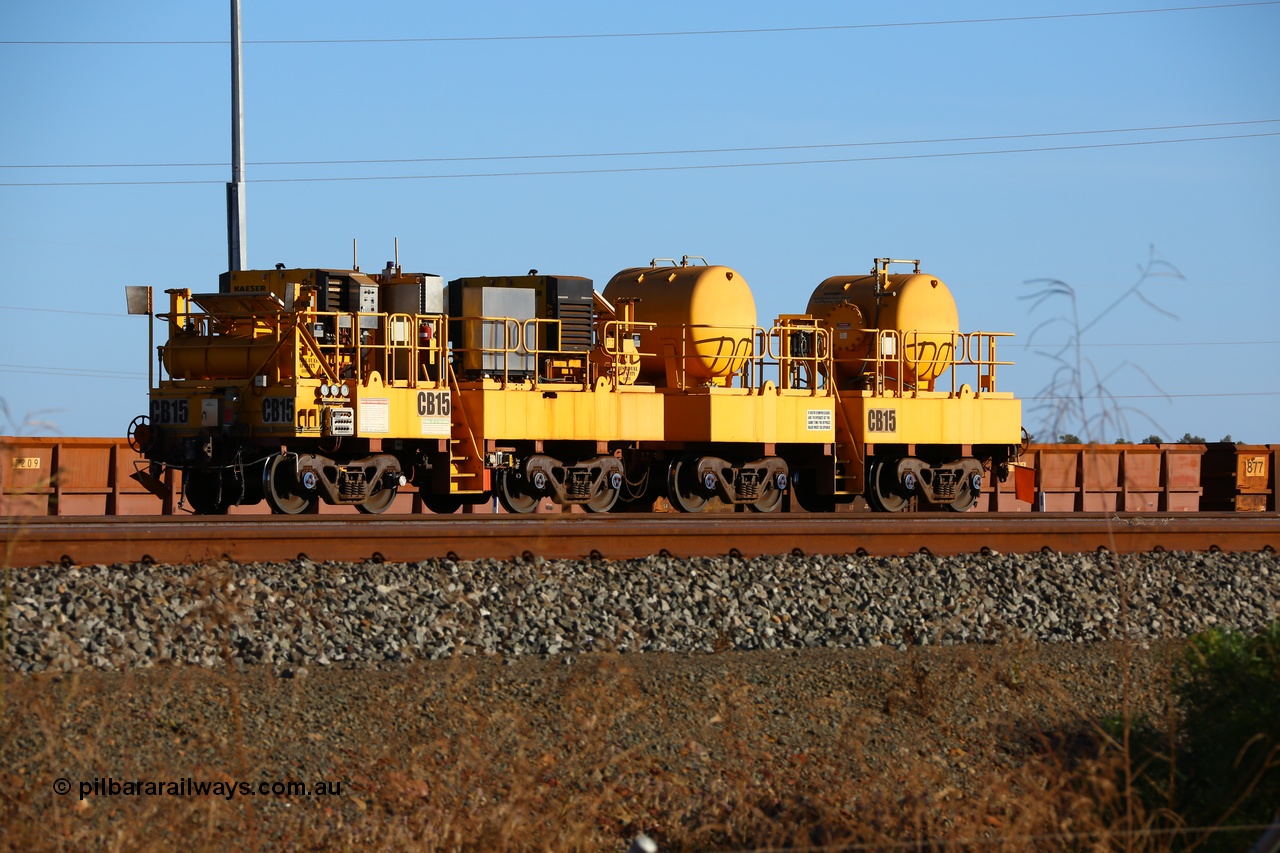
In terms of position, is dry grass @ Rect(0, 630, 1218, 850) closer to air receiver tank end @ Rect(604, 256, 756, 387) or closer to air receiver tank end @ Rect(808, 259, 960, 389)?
air receiver tank end @ Rect(604, 256, 756, 387)

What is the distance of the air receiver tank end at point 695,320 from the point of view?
1902 cm

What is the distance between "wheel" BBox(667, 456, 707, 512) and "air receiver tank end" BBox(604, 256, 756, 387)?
1187 millimetres

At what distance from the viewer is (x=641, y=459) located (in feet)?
61.7

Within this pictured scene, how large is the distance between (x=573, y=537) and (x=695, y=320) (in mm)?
6799

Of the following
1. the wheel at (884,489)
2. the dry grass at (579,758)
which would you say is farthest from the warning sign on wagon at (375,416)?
the dry grass at (579,758)

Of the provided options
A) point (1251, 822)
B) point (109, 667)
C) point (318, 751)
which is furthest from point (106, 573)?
point (1251, 822)

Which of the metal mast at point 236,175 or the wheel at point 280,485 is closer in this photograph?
the wheel at point 280,485

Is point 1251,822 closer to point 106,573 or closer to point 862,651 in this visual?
point 862,651

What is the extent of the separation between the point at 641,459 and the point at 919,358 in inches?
186

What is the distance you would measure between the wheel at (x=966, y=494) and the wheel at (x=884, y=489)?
0.88m

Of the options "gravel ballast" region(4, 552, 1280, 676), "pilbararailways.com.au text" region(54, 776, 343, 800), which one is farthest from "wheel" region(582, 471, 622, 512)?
"pilbararailways.com.au text" region(54, 776, 343, 800)

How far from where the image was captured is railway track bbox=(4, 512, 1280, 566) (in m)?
11.5

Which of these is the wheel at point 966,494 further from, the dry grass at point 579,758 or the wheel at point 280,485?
the dry grass at point 579,758

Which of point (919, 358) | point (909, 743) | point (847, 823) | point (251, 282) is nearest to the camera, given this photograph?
point (847, 823)
